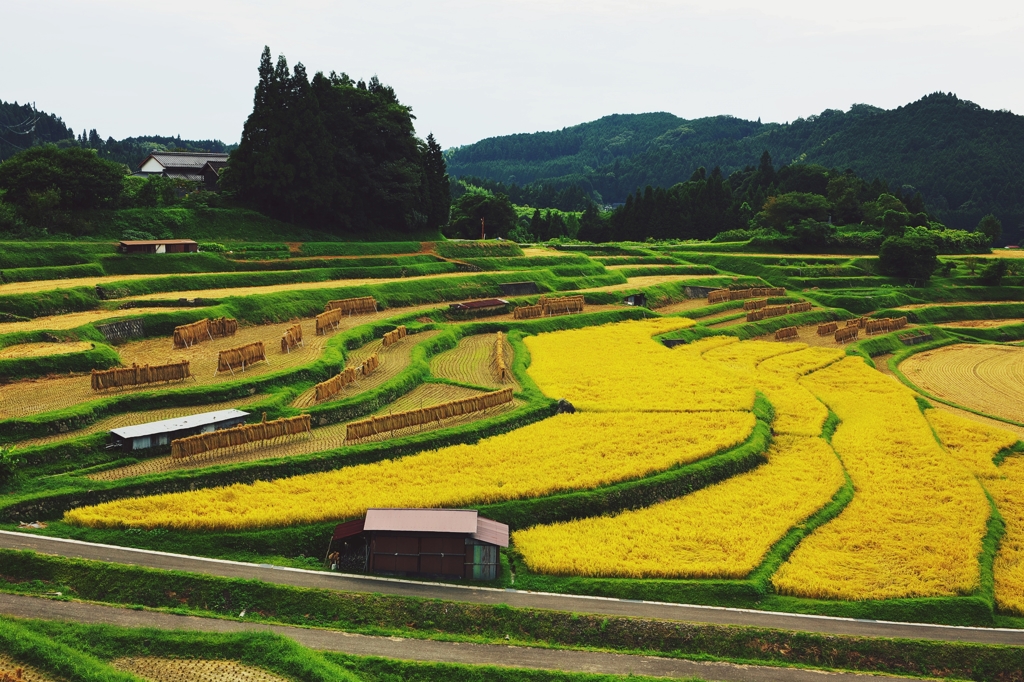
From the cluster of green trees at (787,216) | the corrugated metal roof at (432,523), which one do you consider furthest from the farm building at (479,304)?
the cluster of green trees at (787,216)

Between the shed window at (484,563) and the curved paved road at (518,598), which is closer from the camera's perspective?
the curved paved road at (518,598)

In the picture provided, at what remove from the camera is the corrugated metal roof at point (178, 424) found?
2836cm

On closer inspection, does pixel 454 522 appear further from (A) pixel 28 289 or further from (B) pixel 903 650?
(A) pixel 28 289

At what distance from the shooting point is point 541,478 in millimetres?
28734

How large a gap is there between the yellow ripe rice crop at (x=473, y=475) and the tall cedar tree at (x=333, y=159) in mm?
42409

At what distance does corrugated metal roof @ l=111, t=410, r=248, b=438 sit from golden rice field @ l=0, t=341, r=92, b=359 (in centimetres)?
966

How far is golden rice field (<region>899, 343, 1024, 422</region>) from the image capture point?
46.7 meters

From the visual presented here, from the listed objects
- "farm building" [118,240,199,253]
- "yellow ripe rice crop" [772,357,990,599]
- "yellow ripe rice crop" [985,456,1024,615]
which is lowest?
"yellow ripe rice crop" [985,456,1024,615]

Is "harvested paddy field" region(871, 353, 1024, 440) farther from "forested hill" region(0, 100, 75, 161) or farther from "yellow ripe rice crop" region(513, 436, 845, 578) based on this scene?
"forested hill" region(0, 100, 75, 161)

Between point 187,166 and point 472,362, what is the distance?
177ft

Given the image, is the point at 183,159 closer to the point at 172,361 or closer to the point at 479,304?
the point at 479,304

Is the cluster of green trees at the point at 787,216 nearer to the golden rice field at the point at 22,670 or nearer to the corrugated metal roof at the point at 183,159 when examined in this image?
the corrugated metal roof at the point at 183,159

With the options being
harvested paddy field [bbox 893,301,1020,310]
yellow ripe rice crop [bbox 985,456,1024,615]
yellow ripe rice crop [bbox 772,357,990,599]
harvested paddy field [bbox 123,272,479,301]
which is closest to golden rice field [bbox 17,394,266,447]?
harvested paddy field [bbox 123,272,479,301]


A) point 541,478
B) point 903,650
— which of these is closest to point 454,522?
point 541,478
